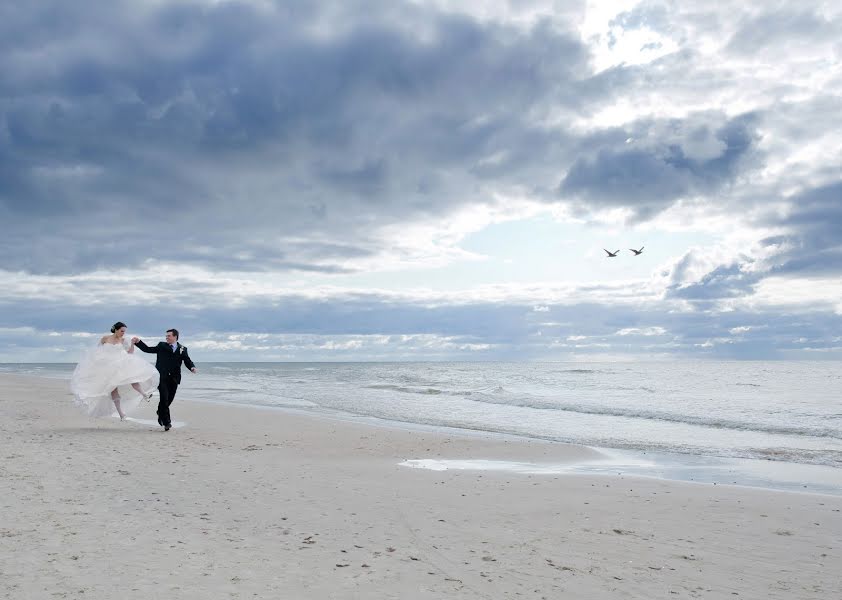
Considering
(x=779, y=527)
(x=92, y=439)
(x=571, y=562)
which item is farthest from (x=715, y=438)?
(x=92, y=439)

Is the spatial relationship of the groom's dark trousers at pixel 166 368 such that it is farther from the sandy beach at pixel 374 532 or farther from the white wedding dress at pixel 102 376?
the sandy beach at pixel 374 532

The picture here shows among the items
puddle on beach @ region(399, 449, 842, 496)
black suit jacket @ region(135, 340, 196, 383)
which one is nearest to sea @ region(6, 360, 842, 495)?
puddle on beach @ region(399, 449, 842, 496)

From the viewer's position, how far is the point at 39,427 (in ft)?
50.2

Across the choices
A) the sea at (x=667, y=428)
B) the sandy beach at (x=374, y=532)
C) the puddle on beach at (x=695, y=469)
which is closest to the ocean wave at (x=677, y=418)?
the sea at (x=667, y=428)

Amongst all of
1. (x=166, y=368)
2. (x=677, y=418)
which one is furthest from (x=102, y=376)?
(x=677, y=418)

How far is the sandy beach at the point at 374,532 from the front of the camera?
520 cm

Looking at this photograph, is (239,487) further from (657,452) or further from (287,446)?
(657,452)

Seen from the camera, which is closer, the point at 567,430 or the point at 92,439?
the point at 92,439

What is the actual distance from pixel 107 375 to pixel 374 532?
35.4 ft

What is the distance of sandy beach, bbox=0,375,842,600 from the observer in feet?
17.1

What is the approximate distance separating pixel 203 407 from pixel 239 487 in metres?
17.3

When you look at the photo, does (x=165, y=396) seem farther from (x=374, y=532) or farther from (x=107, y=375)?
(x=374, y=532)

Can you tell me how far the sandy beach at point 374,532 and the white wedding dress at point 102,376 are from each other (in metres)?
2.77

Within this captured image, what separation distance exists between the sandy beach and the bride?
278 centimetres
